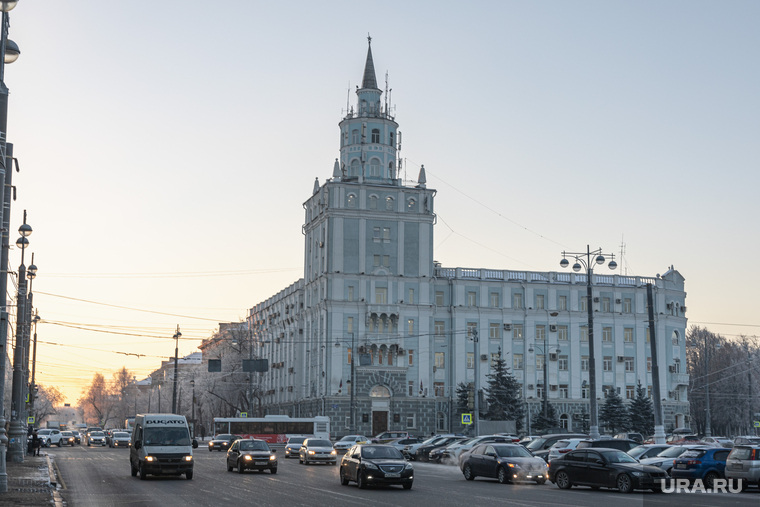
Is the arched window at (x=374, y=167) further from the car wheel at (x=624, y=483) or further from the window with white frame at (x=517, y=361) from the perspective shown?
the car wheel at (x=624, y=483)

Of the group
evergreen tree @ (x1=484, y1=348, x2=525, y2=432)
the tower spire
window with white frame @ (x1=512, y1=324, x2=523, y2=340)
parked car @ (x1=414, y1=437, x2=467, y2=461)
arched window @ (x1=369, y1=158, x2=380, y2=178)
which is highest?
the tower spire

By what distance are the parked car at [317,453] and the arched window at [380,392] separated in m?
45.2

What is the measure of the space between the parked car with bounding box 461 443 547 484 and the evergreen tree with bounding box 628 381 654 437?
66143 mm

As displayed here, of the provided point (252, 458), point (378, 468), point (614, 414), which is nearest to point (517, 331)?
point (614, 414)

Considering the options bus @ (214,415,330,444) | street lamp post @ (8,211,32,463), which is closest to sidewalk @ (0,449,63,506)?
street lamp post @ (8,211,32,463)

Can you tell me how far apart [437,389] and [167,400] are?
318 feet

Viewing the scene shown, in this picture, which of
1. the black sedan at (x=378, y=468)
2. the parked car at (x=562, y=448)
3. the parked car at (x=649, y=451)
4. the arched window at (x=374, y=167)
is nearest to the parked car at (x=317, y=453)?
the parked car at (x=562, y=448)

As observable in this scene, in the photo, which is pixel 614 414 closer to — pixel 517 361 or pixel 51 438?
pixel 517 361

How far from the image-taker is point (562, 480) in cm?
3206

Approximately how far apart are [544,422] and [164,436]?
5577 centimetres

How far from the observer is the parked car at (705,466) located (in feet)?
107

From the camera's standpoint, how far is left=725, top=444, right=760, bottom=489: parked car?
1179 inches

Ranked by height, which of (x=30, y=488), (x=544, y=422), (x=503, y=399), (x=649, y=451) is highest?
(x=503, y=399)

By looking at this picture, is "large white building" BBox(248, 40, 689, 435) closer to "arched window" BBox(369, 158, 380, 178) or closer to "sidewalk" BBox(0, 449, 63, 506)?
"arched window" BBox(369, 158, 380, 178)
